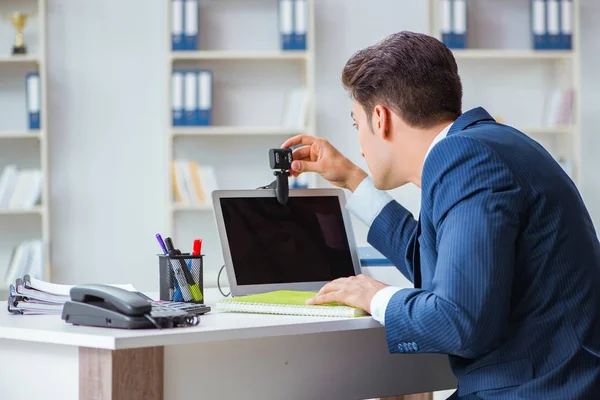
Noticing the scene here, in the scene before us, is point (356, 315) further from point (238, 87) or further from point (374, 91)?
point (238, 87)

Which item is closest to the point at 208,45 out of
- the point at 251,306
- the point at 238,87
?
the point at 238,87

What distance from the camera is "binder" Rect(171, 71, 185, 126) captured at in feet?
14.0

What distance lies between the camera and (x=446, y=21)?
4480 millimetres

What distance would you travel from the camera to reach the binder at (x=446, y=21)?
4.46 meters

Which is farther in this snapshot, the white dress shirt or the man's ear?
the white dress shirt

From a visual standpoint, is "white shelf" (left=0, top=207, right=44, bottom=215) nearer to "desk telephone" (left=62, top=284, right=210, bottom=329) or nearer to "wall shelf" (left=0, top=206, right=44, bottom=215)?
"wall shelf" (left=0, top=206, right=44, bottom=215)

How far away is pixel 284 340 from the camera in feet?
5.11

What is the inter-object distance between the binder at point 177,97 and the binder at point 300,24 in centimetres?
62

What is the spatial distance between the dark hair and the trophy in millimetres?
3208

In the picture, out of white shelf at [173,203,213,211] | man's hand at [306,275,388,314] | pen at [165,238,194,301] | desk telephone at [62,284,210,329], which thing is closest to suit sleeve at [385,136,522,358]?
man's hand at [306,275,388,314]

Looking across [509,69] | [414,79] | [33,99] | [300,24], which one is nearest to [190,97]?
A: [300,24]

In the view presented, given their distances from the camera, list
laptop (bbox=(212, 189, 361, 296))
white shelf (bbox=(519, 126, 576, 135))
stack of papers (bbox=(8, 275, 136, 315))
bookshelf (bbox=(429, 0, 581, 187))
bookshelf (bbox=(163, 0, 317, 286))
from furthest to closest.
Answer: bookshelf (bbox=(429, 0, 581, 187))
bookshelf (bbox=(163, 0, 317, 286))
white shelf (bbox=(519, 126, 576, 135))
laptop (bbox=(212, 189, 361, 296))
stack of papers (bbox=(8, 275, 136, 315))

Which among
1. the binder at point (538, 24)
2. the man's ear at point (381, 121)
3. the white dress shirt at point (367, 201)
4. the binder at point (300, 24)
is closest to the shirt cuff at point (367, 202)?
the white dress shirt at point (367, 201)

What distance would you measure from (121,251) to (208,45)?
3.97 ft
